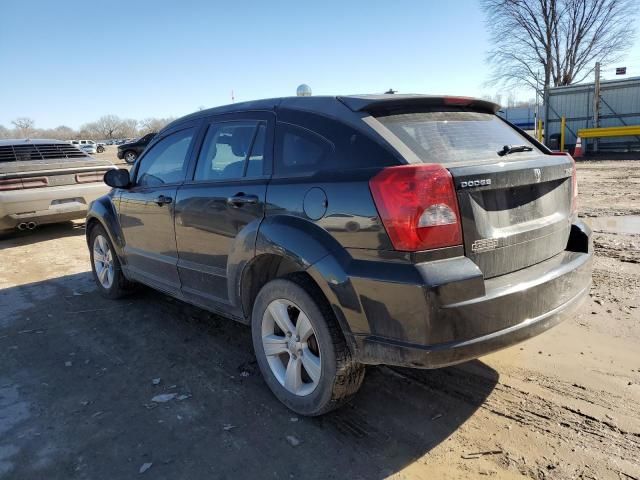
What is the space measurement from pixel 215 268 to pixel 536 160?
2.19 m

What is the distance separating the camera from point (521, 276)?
258 centimetres

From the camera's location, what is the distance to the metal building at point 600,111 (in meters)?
19.0

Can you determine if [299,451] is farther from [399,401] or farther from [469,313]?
[469,313]

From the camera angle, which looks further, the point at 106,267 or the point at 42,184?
the point at 42,184

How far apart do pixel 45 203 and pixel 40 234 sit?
1.53 metres

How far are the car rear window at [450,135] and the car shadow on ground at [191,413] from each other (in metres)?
1.46

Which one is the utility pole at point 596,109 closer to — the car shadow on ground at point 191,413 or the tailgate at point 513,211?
the tailgate at point 513,211

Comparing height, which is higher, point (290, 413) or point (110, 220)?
point (110, 220)

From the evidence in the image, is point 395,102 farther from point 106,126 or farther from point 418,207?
point 106,126

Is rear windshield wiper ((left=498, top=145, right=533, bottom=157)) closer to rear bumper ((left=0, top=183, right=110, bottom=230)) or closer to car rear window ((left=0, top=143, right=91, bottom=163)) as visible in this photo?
rear bumper ((left=0, top=183, right=110, bottom=230))

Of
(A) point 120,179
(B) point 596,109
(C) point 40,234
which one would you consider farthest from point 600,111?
(A) point 120,179

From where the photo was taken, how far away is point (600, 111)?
1986 cm

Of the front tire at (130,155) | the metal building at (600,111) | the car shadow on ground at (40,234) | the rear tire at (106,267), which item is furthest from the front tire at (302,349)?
the front tire at (130,155)

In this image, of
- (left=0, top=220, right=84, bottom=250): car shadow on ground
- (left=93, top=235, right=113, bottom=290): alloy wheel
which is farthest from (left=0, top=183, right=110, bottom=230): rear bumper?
(left=93, top=235, right=113, bottom=290): alloy wheel
